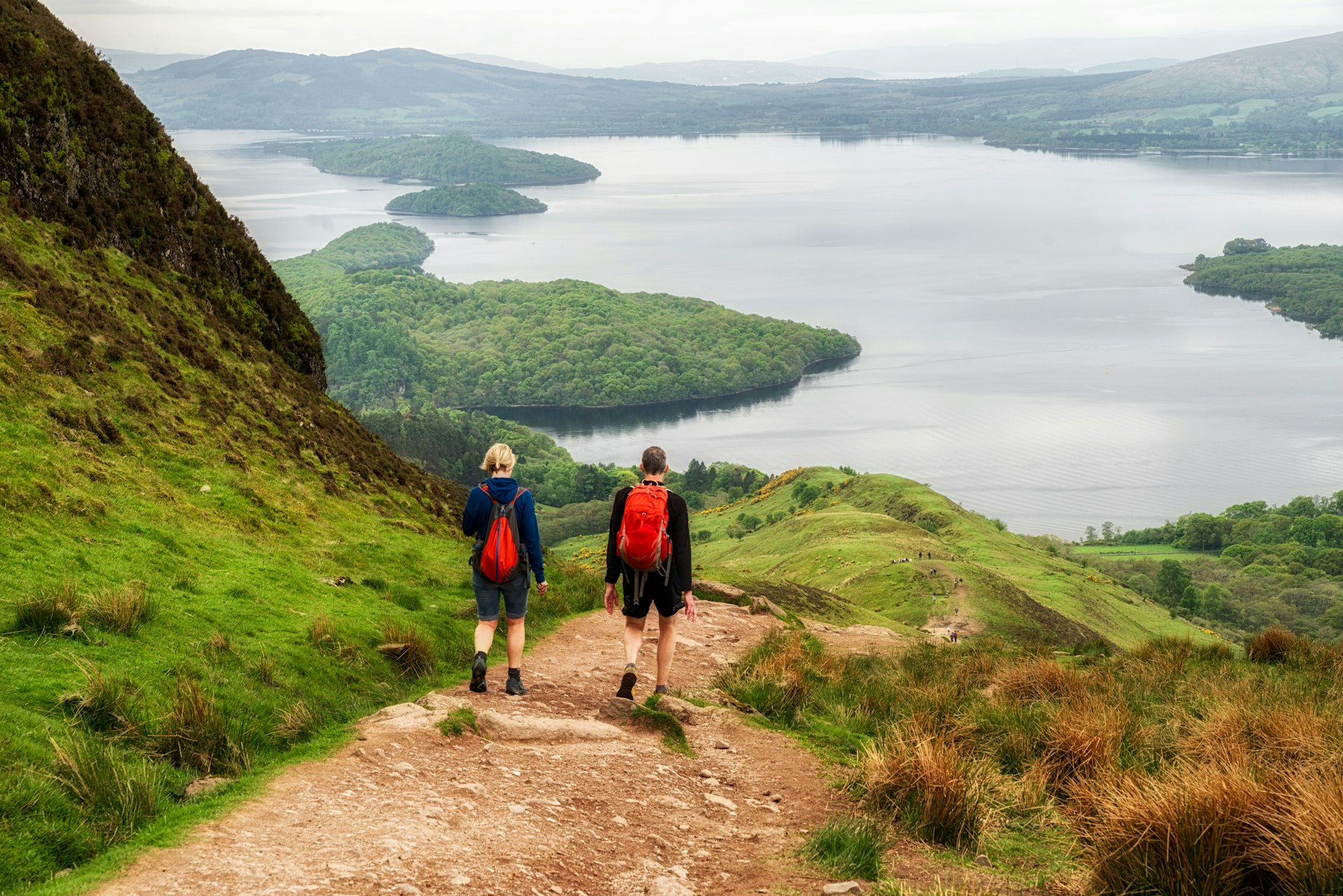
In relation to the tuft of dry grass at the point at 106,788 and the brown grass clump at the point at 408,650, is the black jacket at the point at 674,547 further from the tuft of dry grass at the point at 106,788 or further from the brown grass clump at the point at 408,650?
the tuft of dry grass at the point at 106,788

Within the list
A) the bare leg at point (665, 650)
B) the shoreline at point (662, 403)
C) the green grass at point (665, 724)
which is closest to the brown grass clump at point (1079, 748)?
the green grass at point (665, 724)

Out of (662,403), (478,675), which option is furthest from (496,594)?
(662,403)

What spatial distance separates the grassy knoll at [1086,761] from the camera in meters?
4.67

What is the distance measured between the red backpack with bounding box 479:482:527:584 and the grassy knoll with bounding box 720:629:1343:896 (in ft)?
8.43

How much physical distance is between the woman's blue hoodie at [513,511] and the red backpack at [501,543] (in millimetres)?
41

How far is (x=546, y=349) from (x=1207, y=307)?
113 meters

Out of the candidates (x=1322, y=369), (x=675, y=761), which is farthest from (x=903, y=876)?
(x=1322, y=369)

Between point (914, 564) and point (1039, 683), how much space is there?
3185 cm

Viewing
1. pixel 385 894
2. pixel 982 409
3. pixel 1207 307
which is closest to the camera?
pixel 385 894

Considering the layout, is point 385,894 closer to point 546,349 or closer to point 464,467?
point 464,467

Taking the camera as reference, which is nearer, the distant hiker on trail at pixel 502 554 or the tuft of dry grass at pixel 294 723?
the tuft of dry grass at pixel 294 723

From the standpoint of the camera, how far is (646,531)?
8.11 meters

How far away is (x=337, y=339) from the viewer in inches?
6457

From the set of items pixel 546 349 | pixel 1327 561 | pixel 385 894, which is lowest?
pixel 1327 561
